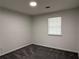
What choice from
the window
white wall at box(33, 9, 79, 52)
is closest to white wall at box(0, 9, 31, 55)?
white wall at box(33, 9, 79, 52)

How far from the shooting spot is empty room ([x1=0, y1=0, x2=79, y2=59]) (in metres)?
2.72

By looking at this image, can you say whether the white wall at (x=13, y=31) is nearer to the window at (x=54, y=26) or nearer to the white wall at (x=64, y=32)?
the white wall at (x=64, y=32)

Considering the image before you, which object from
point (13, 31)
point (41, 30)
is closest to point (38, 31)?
point (41, 30)

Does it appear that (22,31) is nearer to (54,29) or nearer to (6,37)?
(6,37)

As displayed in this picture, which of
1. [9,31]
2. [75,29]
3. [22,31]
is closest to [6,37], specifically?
[9,31]

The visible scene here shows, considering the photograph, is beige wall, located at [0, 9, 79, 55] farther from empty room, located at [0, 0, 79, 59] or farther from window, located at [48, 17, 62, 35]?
window, located at [48, 17, 62, 35]

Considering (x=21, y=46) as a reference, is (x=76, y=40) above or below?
above

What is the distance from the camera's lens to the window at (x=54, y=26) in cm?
351

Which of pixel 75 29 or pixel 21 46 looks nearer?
pixel 75 29

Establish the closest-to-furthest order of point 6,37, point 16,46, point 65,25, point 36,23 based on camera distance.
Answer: point 6,37 → point 65,25 → point 16,46 → point 36,23

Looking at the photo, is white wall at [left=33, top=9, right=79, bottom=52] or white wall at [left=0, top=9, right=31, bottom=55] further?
white wall at [left=33, top=9, right=79, bottom=52]

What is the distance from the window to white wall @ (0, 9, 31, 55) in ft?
5.16

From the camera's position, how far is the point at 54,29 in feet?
12.0

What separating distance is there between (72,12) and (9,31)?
3335 mm
